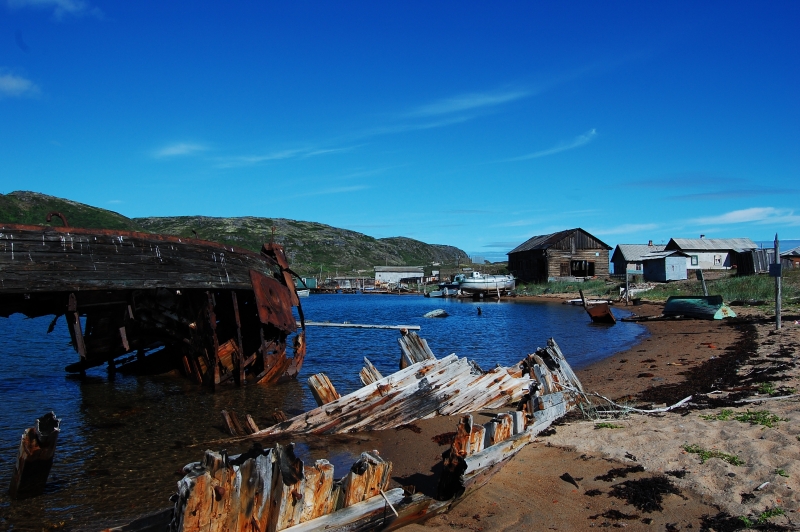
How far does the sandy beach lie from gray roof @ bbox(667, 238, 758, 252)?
55318 mm

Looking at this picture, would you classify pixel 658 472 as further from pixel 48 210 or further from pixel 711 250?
pixel 48 210

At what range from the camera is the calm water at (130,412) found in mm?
7352

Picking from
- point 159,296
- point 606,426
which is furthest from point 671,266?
point 159,296

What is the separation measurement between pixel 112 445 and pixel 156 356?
24.8 ft

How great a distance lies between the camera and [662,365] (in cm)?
1662

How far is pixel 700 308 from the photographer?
31.0m

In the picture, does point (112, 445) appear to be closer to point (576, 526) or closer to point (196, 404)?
point (196, 404)

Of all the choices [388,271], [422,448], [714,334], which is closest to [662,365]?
[714,334]

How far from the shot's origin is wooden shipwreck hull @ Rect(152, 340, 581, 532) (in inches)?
178

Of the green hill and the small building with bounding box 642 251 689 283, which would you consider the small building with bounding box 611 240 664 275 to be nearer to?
the small building with bounding box 642 251 689 283

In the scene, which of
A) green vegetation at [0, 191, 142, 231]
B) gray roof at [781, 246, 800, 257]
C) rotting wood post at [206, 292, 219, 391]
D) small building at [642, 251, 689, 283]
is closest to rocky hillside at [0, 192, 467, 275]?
green vegetation at [0, 191, 142, 231]

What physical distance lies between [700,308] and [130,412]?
94.6ft

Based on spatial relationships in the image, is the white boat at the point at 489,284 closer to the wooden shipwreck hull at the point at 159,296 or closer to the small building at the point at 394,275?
the small building at the point at 394,275

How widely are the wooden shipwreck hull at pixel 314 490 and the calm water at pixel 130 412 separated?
270 cm
